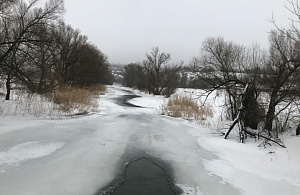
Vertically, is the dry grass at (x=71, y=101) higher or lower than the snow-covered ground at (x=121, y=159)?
higher

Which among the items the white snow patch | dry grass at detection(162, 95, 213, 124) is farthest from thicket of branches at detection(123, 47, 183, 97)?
the white snow patch

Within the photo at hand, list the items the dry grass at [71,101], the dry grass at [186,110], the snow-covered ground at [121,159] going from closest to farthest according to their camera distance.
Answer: the snow-covered ground at [121,159] → the dry grass at [71,101] → the dry grass at [186,110]

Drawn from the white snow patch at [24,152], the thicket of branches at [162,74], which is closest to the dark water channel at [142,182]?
the white snow patch at [24,152]

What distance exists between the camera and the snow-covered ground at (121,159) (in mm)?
3850

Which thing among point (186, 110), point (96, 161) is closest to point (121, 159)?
point (96, 161)

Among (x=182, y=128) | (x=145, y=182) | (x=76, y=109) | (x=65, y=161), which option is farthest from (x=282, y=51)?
(x=76, y=109)

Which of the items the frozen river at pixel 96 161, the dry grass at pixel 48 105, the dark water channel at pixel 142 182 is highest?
the dry grass at pixel 48 105

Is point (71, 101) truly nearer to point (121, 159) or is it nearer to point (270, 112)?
point (121, 159)

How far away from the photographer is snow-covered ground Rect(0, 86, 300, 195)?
385cm

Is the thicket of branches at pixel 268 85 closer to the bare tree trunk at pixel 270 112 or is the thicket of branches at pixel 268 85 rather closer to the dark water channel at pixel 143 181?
the bare tree trunk at pixel 270 112

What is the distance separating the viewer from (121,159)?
5.19 metres

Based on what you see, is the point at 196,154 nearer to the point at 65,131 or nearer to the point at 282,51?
the point at 65,131

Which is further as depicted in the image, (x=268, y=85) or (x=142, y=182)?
(x=268, y=85)

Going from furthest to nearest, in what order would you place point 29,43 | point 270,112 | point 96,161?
point 29,43
point 270,112
point 96,161
